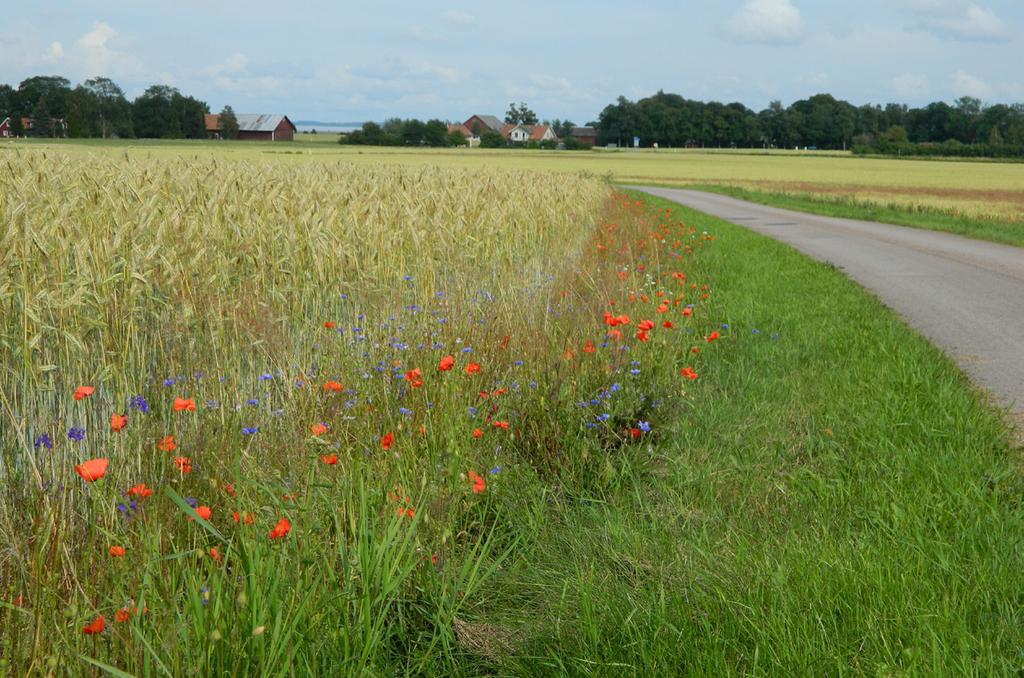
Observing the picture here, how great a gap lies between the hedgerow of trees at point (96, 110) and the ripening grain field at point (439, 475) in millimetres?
71663

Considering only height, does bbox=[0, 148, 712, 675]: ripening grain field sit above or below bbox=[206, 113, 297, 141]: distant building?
below

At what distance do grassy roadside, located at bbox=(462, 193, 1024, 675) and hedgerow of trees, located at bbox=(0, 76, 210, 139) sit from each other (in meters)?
73.3

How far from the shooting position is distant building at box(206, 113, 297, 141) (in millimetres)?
108125

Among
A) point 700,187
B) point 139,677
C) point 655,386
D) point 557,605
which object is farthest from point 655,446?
point 700,187

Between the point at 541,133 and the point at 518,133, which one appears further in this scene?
the point at 518,133

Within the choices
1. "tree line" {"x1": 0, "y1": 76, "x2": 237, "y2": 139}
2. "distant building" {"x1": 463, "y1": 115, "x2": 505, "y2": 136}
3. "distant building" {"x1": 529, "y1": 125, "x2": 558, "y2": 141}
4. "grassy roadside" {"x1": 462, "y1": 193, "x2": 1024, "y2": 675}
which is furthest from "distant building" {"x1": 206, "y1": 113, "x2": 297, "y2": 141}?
"grassy roadside" {"x1": 462, "y1": 193, "x2": 1024, "y2": 675}

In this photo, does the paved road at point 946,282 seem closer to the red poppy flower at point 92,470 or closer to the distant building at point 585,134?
the red poppy flower at point 92,470

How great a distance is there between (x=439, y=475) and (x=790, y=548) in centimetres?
135

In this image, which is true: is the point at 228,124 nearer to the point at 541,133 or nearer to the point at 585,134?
the point at 541,133

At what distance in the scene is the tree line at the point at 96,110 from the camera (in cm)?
7006

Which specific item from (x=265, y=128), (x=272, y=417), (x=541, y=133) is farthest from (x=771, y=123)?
(x=272, y=417)

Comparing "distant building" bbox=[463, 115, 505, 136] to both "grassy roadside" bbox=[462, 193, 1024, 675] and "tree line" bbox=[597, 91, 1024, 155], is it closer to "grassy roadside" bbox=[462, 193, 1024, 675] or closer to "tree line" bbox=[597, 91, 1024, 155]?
"tree line" bbox=[597, 91, 1024, 155]

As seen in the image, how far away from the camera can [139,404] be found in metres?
3.14

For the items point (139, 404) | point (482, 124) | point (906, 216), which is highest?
point (482, 124)
